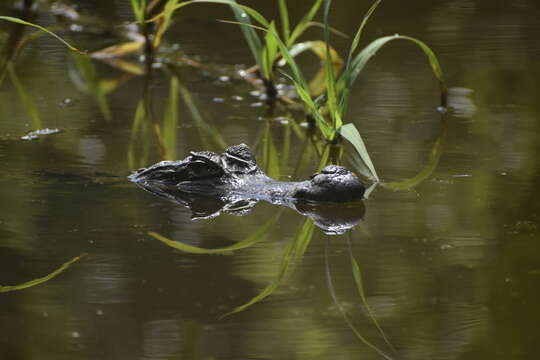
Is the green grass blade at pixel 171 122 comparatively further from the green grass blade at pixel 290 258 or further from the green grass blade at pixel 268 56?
the green grass blade at pixel 290 258

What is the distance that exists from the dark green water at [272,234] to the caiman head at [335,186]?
9 centimetres

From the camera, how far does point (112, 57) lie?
22.1 ft

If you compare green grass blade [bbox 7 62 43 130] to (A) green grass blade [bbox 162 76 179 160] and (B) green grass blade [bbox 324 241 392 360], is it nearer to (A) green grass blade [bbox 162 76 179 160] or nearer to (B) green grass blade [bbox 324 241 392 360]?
(A) green grass blade [bbox 162 76 179 160]

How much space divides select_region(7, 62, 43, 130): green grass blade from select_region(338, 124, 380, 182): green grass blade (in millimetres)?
1550

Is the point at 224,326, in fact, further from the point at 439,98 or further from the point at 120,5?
the point at 120,5

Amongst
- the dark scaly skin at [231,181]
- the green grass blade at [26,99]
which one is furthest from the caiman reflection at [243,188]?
the green grass blade at [26,99]

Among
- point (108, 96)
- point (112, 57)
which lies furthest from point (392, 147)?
point (112, 57)

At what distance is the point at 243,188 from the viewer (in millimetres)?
3975

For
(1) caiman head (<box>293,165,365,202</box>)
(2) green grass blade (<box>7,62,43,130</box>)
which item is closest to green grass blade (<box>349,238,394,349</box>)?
(1) caiman head (<box>293,165,365,202</box>)

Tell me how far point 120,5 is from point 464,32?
2.59 m

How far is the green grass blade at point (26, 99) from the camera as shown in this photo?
5.09m

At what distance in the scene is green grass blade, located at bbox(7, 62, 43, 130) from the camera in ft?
16.7

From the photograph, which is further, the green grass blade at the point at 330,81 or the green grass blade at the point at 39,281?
the green grass blade at the point at 330,81

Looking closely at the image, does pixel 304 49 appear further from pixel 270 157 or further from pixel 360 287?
pixel 360 287
